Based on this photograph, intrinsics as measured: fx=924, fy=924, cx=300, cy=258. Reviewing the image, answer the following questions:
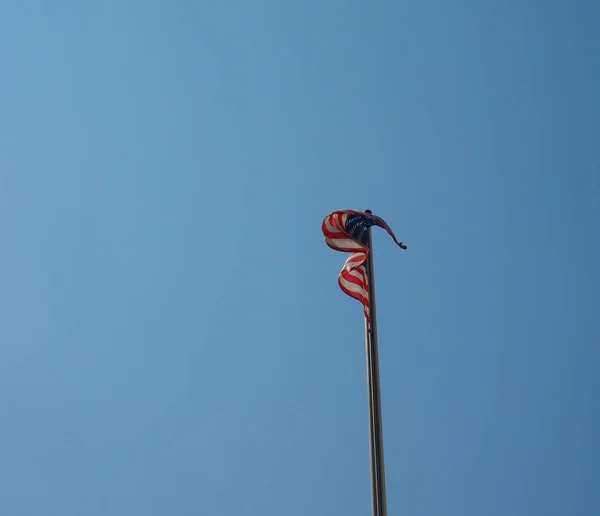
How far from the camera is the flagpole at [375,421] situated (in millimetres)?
13922

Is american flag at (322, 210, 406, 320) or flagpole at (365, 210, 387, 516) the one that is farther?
american flag at (322, 210, 406, 320)

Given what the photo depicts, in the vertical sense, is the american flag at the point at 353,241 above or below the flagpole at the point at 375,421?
above

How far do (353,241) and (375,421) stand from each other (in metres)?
3.17

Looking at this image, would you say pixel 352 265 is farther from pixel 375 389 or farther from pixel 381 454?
pixel 381 454

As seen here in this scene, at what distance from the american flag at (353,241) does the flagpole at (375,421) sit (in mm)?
466

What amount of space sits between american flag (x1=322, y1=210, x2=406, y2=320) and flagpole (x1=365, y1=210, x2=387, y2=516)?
466mm

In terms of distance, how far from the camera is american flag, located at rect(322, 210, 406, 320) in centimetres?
1558

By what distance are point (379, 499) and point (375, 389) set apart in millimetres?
1673

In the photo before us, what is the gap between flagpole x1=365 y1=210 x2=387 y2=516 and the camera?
1392cm

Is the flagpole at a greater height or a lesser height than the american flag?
lesser

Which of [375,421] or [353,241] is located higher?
[353,241]

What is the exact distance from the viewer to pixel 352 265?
51.1ft

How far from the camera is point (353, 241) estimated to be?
51.6 feet

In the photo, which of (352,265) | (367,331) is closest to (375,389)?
(367,331)
